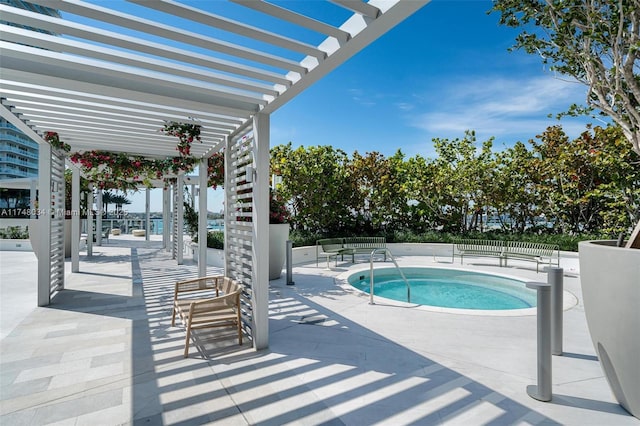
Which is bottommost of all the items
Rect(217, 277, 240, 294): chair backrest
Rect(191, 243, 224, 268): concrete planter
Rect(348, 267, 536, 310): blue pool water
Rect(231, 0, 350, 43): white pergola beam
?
Rect(348, 267, 536, 310): blue pool water

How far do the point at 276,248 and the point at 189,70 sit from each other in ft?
17.4

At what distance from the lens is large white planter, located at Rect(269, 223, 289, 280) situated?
7.99m

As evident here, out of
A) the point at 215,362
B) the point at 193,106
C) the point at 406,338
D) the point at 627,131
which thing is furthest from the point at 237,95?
the point at 627,131

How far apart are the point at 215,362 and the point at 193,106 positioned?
300 centimetres

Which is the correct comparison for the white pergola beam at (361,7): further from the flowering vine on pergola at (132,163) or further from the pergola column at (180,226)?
the pergola column at (180,226)

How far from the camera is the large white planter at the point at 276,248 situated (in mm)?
7992

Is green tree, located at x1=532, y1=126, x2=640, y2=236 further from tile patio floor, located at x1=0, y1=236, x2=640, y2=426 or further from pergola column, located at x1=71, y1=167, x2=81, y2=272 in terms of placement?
pergola column, located at x1=71, y1=167, x2=81, y2=272

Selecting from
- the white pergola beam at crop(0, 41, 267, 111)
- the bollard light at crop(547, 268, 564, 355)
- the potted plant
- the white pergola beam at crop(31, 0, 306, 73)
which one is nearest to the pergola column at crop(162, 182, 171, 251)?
the potted plant

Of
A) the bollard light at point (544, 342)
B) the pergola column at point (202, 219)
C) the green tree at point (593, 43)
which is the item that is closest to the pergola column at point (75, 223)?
the pergola column at point (202, 219)

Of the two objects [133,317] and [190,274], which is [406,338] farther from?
[190,274]

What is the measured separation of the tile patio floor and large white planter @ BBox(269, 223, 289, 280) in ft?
7.25

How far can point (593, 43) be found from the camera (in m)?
6.30

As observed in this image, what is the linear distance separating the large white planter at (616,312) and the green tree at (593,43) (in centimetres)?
461

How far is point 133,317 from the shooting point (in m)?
5.18
